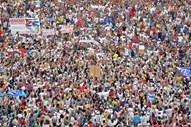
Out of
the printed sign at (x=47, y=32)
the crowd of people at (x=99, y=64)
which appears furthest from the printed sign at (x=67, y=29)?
the printed sign at (x=47, y=32)

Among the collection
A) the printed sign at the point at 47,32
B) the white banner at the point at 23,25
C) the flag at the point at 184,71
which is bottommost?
the flag at the point at 184,71

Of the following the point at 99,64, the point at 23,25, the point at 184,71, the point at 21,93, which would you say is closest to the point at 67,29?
the point at 23,25

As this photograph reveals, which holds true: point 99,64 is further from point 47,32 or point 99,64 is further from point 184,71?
point 47,32

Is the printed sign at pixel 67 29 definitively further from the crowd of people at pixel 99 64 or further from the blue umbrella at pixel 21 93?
the blue umbrella at pixel 21 93

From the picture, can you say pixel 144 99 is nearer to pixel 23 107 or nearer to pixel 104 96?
pixel 104 96

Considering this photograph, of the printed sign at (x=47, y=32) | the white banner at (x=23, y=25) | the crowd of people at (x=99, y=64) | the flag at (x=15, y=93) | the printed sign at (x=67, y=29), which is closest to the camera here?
the crowd of people at (x=99, y=64)

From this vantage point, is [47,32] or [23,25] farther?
[47,32]

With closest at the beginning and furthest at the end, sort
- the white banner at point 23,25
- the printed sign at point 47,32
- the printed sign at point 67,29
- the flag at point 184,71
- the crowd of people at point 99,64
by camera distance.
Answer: the crowd of people at point 99,64
the flag at point 184,71
the white banner at point 23,25
the printed sign at point 47,32
the printed sign at point 67,29
